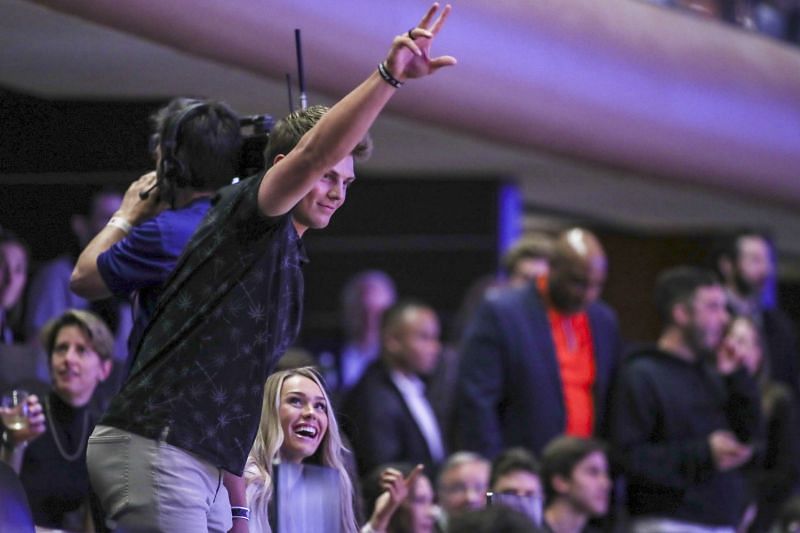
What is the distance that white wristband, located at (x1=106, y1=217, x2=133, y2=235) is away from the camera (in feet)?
11.7

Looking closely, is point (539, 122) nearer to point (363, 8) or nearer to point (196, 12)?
point (363, 8)

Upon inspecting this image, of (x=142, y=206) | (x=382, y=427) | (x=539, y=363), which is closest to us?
(x=142, y=206)

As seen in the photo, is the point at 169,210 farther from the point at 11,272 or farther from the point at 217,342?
the point at 11,272

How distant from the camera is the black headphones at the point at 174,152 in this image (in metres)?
3.39

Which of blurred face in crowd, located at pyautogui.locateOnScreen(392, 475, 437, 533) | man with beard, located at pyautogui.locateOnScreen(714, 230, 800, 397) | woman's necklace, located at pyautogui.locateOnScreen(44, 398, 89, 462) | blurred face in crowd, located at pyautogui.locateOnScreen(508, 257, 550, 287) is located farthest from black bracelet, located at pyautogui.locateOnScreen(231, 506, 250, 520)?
man with beard, located at pyautogui.locateOnScreen(714, 230, 800, 397)

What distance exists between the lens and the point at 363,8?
17.9 feet

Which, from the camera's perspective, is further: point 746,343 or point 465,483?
point 746,343

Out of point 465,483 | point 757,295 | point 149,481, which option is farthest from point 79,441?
point 757,295

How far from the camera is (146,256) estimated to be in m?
3.35

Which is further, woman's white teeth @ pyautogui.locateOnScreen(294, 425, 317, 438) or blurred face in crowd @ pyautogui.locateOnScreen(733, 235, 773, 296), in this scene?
blurred face in crowd @ pyautogui.locateOnScreen(733, 235, 773, 296)

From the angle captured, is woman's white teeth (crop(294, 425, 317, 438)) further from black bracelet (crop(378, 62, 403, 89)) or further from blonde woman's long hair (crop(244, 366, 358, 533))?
black bracelet (crop(378, 62, 403, 89))

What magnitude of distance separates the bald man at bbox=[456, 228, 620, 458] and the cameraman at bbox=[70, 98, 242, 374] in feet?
7.35

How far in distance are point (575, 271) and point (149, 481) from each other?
9.66ft

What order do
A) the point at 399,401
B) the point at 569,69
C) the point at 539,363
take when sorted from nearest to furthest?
the point at 539,363 < the point at 399,401 < the point at 569,69
